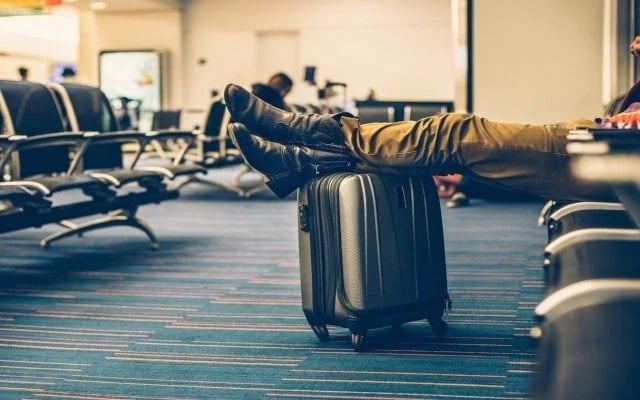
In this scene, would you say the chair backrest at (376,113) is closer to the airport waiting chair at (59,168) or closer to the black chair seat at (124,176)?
the airport waiting chair at (59,168)

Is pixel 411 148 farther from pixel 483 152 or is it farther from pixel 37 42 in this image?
pixel 37 42

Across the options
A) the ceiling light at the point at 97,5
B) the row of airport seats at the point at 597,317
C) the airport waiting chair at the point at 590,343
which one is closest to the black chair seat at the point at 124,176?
the row of airport seats at the point at 597,317

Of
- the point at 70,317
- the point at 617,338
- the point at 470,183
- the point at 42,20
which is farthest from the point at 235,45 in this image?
the point at 617,338

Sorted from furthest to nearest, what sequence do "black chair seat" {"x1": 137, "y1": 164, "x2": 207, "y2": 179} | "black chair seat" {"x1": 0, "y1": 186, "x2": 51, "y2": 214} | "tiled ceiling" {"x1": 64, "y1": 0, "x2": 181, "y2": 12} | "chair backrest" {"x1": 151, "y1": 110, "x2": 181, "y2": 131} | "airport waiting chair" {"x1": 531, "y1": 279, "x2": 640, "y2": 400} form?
"tiled ceiling" {"x1": 64, "y1": 0, "x2": 181, "y2": 12} → "chair backrest" {"x1": 151, "y1": 110, "x2": 181, "y2": 131} → "black chair seat" {"x1": 137, "y1": 164, "x2": 207, "y2": 179} → "black chair seat" {"x1": 0, "y1": 186, "x2": 51, "y2": 214} → "airport waiting chair" {"x1": 531, "y1": 279, "x2": 640, "y2": 400}

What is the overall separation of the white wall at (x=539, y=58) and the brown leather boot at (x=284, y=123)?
4243mm

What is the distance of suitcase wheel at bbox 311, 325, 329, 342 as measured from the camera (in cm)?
251

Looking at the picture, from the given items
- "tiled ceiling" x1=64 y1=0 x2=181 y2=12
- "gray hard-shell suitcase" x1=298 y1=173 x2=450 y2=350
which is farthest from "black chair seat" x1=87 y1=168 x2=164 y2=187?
"tiled ceiling" x1=64 y1=0 x2=181 y2=12

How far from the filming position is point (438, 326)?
8.35 feet

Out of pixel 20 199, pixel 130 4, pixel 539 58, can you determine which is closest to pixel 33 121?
pixel 20 199

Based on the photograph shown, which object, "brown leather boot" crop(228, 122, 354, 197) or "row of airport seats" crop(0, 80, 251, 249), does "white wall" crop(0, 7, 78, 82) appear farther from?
"brown leather boot" crop(228, 122, 354, 197)

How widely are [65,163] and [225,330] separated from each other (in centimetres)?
213

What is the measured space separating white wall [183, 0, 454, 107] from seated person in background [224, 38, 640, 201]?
528 inches

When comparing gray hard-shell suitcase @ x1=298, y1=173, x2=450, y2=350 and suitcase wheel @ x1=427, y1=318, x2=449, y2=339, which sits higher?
gray hard-shell suitcase @ x1=298, y1=173, x2=450, y2=350

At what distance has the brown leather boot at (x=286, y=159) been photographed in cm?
251
